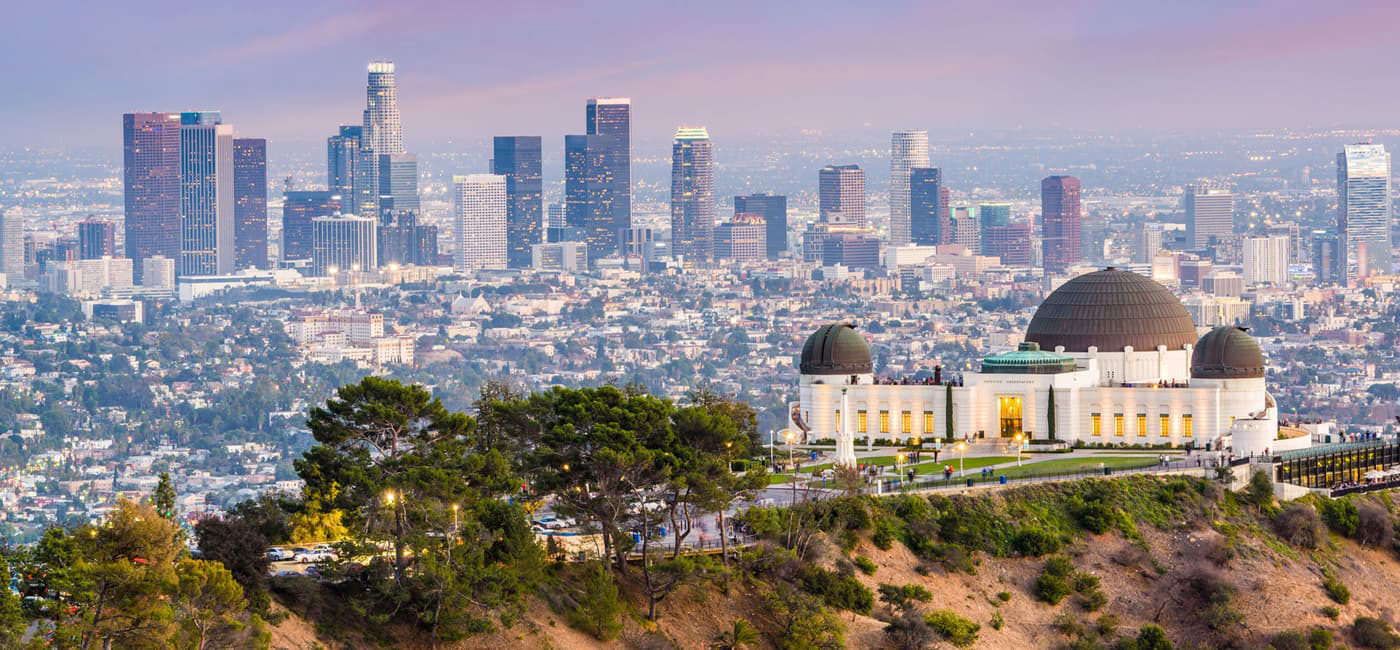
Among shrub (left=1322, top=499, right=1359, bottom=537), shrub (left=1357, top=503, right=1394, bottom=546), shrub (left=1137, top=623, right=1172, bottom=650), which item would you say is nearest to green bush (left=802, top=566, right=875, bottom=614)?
shrub (left=1137, top=623, right=1172, bottom=650)

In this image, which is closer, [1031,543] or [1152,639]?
[1152,639]

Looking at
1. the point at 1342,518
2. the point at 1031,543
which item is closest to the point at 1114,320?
the point at 1342,518

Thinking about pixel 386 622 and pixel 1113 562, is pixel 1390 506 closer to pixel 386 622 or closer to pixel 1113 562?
pixel 1113 562

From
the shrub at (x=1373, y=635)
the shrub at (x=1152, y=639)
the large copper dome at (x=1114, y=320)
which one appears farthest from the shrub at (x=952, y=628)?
the large copper dome at (x=1114, y=320)

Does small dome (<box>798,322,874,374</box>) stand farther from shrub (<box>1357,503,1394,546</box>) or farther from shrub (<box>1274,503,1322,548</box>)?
shrub (<box>1357,503,1394,546</box>)

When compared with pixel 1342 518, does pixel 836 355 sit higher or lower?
higher

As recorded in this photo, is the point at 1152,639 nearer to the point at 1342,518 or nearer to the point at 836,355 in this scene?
the point at 1342,518

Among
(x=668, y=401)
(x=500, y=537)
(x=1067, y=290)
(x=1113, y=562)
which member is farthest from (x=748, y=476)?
(x=1067, y=290)
